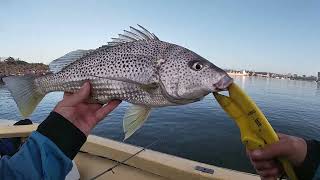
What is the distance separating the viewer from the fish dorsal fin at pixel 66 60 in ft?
9.64

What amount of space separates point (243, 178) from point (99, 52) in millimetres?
3201

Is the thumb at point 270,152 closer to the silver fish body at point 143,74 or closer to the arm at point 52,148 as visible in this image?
the silver fish body at point 143,74

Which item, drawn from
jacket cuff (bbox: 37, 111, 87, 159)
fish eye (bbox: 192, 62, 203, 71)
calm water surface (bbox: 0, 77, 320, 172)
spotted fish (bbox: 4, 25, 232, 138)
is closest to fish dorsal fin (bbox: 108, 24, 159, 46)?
spotted fish (bbox: 4, 25, 232, 138)

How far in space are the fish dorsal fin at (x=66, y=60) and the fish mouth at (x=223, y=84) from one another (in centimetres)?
124

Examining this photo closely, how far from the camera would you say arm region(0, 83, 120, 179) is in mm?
2072

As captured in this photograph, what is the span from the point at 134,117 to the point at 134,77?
14.8 inches

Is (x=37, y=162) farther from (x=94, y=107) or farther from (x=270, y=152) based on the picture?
(x=270, y=152)

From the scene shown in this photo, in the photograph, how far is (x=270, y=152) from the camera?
240cm

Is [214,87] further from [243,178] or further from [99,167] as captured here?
[99,167]

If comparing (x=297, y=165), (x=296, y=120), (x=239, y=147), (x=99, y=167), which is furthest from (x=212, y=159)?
(x=296, y=120)

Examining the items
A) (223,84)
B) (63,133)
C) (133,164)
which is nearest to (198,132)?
(133,164)

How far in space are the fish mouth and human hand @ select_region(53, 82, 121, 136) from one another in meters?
0.86

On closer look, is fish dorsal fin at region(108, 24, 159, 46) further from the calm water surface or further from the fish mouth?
the calm water surface

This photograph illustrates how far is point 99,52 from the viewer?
2.82 meters
